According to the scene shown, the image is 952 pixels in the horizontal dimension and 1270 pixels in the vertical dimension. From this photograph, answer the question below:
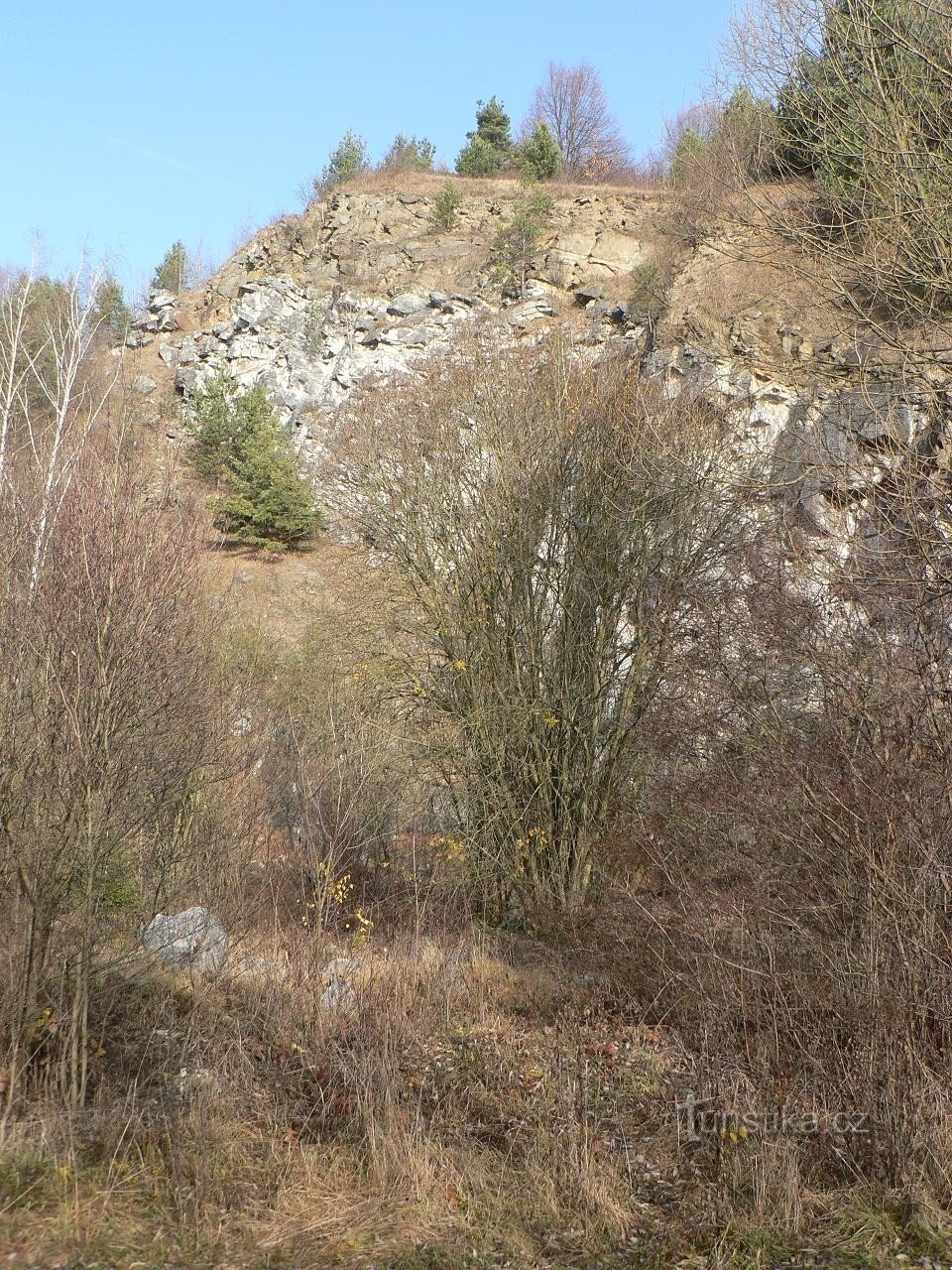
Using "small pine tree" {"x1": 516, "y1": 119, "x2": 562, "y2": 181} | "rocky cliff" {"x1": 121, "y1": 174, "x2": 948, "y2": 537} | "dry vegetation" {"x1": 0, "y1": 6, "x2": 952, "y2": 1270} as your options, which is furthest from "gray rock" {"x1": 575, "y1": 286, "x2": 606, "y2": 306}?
"dry vegetation" {"x1": 0, "y1": 6, "x2": 952, "y2": 1270}

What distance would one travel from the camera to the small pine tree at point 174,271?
3903cm

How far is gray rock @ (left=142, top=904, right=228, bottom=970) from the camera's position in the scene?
6906mm

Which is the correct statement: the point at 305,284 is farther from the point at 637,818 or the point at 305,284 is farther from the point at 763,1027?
the point at 763,1027

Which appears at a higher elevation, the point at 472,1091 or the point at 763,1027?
the point at 763,1027

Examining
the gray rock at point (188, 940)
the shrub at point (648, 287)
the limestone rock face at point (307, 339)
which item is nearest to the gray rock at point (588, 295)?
the shrub at point (648, 287)

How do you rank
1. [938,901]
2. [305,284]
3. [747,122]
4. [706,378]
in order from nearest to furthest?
[938,901], [747,122], [706,378], [305,284]

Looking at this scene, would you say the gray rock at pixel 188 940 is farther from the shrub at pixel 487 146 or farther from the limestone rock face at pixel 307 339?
the shrub at pixel 487 146

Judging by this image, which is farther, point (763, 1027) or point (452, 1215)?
point (763, 1027)

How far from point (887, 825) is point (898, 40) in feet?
14.9

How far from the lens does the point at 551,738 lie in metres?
11.1

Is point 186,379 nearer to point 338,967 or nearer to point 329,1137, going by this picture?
point 338,967

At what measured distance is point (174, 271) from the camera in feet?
128

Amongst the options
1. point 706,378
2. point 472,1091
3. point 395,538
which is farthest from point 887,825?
point 706,378

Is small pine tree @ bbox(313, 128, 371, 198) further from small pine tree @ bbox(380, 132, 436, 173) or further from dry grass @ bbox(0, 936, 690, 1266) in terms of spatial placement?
dry grass @ bbox(0, 936, 690, 1266)
